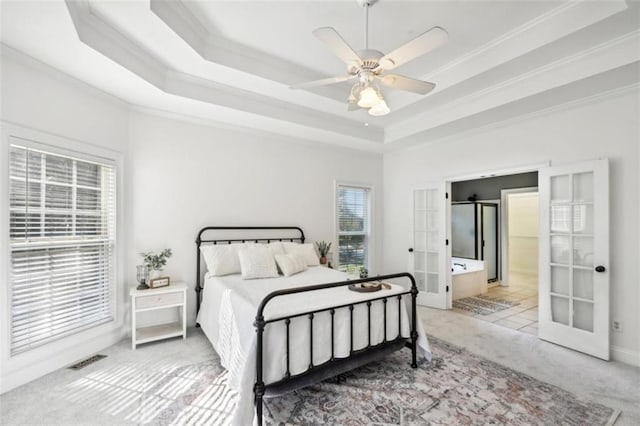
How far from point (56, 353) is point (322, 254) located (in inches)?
128

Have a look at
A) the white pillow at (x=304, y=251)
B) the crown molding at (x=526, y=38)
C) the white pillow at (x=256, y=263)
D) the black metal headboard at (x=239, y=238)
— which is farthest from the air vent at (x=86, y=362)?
the crown molding at (x=526, y=38)

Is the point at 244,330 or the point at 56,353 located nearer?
the point at 244,330

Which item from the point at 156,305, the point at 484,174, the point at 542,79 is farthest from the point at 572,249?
the point at 156,305

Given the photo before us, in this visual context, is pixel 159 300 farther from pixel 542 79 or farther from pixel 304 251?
pixel 542 79

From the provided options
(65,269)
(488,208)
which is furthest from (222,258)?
(488,208)

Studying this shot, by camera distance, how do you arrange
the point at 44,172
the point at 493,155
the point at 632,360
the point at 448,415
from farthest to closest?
1. the point at 493,155
2. the point at 632,360
3. the point at 44,172
4. the point at 448,415

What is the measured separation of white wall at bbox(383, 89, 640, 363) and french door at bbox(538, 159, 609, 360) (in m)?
0.13

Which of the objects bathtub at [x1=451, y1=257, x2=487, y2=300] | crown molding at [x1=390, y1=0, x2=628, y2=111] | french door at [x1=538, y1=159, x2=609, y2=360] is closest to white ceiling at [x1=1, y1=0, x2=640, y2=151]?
crown molding at [x1=390, y1=0, x2=628, y2=111]

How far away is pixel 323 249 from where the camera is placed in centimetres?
476

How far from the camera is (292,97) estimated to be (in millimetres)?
3480

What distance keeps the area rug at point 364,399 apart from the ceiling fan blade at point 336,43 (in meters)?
2.54

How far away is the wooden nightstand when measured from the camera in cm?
305

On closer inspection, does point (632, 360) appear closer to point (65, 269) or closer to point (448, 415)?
point (448, 415)

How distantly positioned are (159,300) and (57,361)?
92cm
